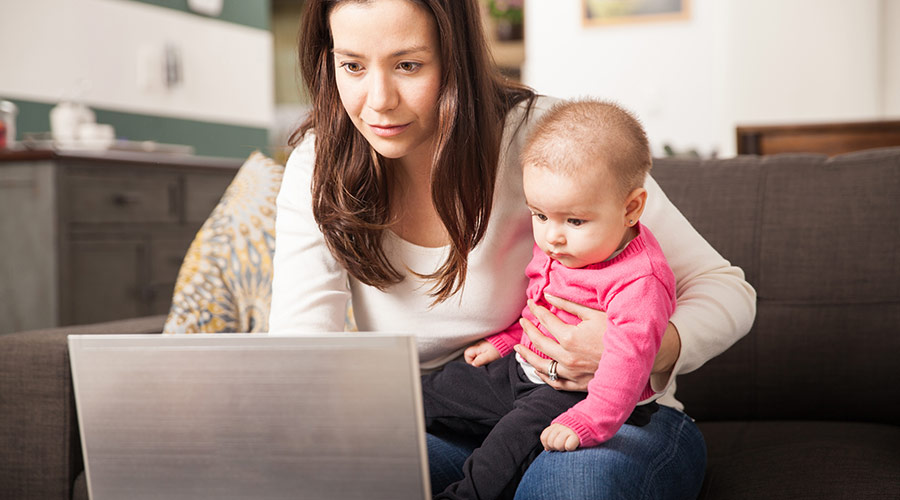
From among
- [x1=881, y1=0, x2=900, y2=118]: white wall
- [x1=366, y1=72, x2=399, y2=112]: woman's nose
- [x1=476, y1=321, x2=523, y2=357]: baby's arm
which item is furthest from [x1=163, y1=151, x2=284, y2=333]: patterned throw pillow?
[x1=881, y1=0, x2=900, y2=118]: white wall

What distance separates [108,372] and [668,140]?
185 inches

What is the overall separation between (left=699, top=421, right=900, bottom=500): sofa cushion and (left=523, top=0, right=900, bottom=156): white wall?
3663mm

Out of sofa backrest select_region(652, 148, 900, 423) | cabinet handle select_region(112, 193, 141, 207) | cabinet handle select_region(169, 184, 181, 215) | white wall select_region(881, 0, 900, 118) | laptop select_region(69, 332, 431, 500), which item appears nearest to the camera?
laptop select_region(69, 332, 431, 500)

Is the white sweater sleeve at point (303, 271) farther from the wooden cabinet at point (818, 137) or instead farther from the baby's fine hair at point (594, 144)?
the wooden cabinet at point (818, 137)

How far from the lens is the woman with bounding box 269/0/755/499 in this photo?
3.94ft

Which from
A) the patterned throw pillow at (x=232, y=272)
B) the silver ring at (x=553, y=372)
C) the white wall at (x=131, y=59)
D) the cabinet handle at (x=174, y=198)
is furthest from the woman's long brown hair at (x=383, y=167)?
the white wall at (x=131, y=59)

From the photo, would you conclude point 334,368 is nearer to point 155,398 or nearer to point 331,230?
A: point 155,398

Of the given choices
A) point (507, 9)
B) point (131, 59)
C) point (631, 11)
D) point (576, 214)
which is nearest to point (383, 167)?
point (576, 214)

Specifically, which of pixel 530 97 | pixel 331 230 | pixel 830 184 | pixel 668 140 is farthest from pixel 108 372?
pixel 668 140

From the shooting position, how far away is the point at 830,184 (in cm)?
169

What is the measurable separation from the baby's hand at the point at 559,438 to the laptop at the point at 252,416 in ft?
1.02

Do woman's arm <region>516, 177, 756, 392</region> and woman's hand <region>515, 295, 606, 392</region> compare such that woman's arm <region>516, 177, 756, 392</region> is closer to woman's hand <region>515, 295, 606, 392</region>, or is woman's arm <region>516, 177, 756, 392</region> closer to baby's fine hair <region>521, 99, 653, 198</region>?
woman's hand <region>515, 295, 606, 392</region>

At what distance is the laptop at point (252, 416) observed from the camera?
82 centimetres

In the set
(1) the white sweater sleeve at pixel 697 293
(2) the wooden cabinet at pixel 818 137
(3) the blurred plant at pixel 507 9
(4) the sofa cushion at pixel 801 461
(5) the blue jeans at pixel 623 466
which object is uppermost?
(3) the blurred plant at pixel 507 9
